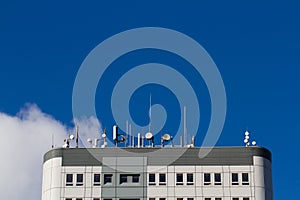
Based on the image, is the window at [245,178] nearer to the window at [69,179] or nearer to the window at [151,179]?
the window at [151,179]

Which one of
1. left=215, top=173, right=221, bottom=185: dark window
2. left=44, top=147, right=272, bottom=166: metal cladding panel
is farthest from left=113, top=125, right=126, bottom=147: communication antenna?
→ left=215, top=173, right=221, bottom=185: dark window

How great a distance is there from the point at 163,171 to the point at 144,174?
2803mm

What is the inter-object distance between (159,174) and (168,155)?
3.07 metres

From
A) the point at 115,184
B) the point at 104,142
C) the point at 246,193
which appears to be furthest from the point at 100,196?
the point at 246,193

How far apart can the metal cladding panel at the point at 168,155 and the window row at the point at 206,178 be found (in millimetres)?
1660

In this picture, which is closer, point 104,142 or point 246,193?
point 246,193

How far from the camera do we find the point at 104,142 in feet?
314

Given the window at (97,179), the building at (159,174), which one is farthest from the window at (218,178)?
the window at (97,179)

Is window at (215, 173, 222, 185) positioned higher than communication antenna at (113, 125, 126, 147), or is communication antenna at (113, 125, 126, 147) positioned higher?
communication antenna at (113, 125, 126, 147)

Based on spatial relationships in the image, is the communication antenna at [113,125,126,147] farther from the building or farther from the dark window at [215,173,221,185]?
the dark window at [215,173,221,185]

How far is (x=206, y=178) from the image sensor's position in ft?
297

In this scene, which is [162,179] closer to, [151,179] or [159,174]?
[159,174]

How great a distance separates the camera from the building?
9000 cm

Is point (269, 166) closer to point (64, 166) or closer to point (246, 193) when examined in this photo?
point (246, 193)
